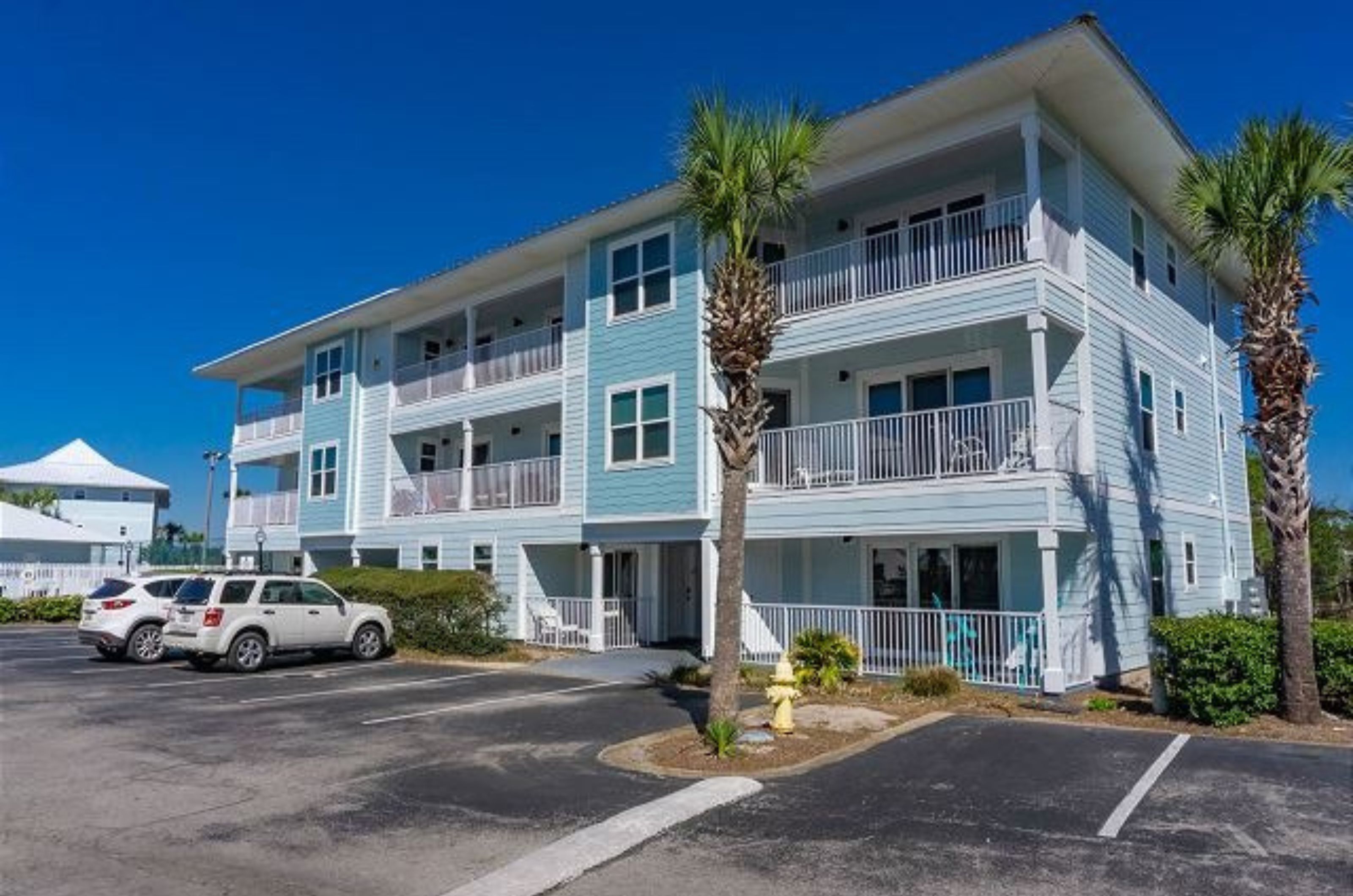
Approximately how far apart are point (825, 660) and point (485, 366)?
13.3 m

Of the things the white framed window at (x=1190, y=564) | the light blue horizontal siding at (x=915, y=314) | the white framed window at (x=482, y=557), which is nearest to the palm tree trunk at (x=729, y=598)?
the light blue horizontal siding at (x=915, y=314)

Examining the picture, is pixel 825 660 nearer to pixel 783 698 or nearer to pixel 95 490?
pixel 783 698

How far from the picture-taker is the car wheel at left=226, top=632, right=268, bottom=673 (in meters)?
17.2

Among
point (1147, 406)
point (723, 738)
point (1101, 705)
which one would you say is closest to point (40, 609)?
point (723, 738)

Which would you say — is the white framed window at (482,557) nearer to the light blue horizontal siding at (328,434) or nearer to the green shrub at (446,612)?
the green shrub at (446,612)

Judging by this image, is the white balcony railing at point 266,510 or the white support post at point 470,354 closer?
the white support post at point 470,354

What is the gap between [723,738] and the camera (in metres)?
9.61

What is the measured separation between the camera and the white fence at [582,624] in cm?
2066

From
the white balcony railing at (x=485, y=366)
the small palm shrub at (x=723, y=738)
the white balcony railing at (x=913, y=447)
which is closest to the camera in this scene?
the small palm shrub at (x=723, y=738)

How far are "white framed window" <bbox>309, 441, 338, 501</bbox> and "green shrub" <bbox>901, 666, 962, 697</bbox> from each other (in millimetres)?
19875

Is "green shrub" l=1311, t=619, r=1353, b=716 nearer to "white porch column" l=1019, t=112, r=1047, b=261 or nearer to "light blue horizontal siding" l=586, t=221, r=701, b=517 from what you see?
"white porch column" l=1019, t=112, r=1047, b=261

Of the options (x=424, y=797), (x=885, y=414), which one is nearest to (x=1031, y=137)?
(x=885, y=414)

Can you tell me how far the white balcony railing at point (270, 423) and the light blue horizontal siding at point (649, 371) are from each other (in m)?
15.2

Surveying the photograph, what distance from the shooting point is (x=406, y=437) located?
89.7 ft
